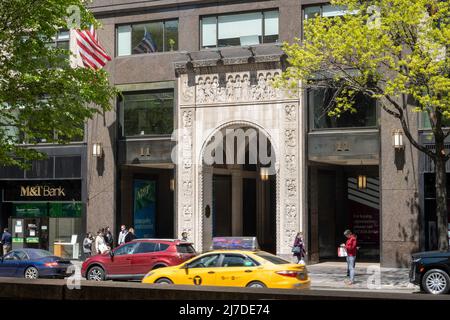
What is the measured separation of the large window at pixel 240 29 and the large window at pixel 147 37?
1.54 m

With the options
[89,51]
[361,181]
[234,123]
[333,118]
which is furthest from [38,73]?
[361,181]

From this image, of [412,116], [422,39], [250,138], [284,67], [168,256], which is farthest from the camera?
[250,138]

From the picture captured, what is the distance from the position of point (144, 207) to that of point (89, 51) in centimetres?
887

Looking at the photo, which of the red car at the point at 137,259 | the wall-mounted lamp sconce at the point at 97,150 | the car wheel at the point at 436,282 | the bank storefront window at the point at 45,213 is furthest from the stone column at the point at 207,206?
the car wheel at the point at 436,282

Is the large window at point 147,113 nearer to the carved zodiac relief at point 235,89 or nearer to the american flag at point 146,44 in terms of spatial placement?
the carved zodiac relief at point 235,89

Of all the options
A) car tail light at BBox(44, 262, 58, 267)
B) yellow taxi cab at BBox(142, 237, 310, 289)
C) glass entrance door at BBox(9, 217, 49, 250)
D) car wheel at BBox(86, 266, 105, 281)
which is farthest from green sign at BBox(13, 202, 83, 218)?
yellow taxi cab at BBox(142, 237, 310, 289)

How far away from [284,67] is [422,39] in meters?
8.86

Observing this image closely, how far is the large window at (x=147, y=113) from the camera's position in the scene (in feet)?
104

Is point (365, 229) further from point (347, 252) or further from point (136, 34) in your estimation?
point (136, 34)

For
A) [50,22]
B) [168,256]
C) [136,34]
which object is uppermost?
[136,34]

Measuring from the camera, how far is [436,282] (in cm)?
1955
